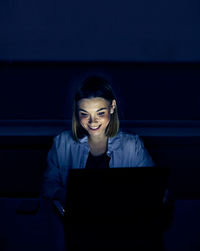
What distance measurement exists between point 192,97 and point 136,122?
468mm

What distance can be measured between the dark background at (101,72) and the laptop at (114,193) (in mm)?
979

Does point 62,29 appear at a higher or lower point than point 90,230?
higher

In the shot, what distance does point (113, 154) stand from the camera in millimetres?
1510

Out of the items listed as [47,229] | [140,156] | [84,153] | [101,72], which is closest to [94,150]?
[84,153]

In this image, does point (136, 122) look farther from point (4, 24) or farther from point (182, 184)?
point (4, 24)

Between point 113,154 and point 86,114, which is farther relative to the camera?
point 113,154

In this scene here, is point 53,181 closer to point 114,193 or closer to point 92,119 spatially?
point 92,119

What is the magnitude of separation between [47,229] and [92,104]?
2.14 feet

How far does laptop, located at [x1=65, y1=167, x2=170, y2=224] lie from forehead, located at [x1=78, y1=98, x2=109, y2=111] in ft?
1.88

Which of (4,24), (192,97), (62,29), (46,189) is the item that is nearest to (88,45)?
(62,29)

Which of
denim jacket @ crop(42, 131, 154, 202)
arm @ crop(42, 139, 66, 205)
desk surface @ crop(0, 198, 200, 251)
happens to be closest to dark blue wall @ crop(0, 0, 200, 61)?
denim jacket @ crop(42, 131, 154, 202)

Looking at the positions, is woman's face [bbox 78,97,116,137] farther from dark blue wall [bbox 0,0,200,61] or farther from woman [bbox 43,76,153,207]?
dark blue wall [bbox 0,0,200,61]

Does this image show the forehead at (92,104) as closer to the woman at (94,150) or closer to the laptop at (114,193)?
the woman at (94,150)

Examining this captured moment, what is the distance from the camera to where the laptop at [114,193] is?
28.8 inches
